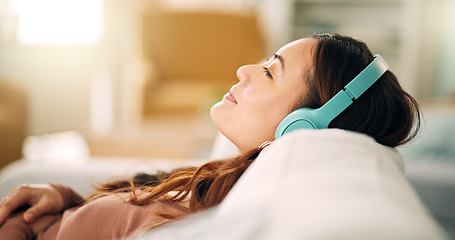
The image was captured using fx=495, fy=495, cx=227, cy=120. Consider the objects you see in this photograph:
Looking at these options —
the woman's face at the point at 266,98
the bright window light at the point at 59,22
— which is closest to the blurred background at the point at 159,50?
the bright window light at the point at 59,22

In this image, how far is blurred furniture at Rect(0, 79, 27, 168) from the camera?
98.4 inches

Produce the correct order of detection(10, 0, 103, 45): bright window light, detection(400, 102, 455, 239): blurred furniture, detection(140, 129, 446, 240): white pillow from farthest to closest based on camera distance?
detection(10, 0, 103, 45): bright window light < detection(400, 102, 455, 239): blurred furniture < detection(140, 129, 446, 240): white pillow

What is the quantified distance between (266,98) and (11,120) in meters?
2.04

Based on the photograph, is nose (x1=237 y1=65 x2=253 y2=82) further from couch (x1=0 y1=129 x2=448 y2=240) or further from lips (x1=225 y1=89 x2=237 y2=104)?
couch (x1=0 y1=129 x2=448 y2=240)

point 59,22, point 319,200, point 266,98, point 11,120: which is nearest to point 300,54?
point 266,98

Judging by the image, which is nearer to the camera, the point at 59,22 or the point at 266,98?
the point at 266,98

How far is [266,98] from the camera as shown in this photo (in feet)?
2.93

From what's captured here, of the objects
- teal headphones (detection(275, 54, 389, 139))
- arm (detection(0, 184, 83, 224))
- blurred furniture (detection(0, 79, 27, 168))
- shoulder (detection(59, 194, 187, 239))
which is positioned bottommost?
blurred furniture (detection(0, 79, 27, 168))

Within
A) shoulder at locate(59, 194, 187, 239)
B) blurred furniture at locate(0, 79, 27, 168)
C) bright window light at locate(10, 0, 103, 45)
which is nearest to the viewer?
shoulder at locate(59, 194, 187, 239)

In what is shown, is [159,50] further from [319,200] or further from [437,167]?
[319,200]

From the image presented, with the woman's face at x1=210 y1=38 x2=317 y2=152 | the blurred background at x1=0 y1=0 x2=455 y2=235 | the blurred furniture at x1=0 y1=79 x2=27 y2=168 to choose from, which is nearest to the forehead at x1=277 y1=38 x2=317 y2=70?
the woman's face at x1=210 y1=38 x2=317 y2=152

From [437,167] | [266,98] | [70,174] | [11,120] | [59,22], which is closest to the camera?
[266,98]

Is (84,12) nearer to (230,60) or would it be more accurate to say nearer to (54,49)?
(54,49)

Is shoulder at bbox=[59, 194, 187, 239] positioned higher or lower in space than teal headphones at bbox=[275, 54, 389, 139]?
lower
